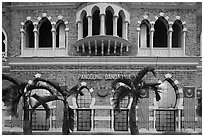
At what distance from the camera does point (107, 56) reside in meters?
19.3

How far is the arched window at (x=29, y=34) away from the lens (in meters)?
21.1

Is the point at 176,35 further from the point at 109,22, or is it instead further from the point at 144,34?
the point at 109,22

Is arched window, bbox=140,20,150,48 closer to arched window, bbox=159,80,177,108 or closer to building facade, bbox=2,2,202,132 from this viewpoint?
building facade, bbox=2,2,202,132

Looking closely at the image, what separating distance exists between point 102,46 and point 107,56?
78 cm

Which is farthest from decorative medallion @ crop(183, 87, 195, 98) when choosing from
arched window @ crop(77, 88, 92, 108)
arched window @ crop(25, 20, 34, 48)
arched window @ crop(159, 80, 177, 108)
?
arched window @ crop(25, 20, 34, 48)

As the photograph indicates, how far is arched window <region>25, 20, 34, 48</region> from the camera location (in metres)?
21.1

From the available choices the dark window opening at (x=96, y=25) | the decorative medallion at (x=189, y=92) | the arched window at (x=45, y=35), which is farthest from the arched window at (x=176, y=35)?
the arched window at (x=45, y=35)

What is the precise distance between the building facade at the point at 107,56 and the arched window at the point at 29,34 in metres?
0.16

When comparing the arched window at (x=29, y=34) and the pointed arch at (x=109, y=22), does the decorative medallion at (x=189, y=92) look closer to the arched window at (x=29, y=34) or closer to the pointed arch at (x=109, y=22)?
the pointed arch at (x=109, y=22)

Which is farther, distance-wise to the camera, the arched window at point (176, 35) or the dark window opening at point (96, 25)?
the arched window at point (176, 35)

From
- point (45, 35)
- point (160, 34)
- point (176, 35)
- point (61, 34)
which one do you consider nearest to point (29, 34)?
point (45, 35)

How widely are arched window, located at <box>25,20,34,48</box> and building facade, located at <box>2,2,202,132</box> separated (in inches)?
6.4

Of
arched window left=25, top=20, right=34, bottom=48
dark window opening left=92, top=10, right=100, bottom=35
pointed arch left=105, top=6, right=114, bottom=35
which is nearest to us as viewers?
pointed arch left=105, top=6, right=114, bottom=35

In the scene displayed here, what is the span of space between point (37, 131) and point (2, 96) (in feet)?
18.3
